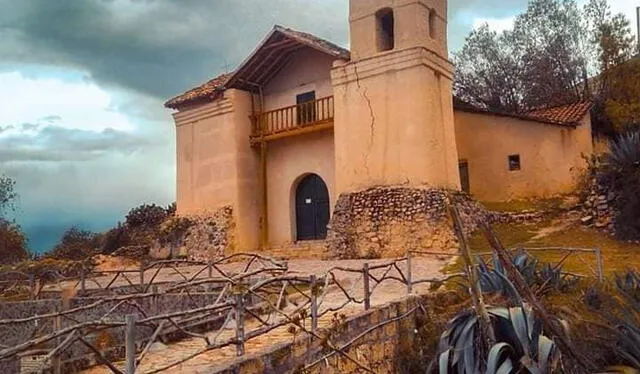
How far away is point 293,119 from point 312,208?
10.8 feet

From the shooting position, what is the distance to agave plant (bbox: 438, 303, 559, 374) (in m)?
7.45

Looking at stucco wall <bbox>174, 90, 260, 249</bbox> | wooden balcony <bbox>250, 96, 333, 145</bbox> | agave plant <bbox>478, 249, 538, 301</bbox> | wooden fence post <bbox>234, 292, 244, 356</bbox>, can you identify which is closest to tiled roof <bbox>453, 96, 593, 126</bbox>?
wooden balcony <bbox>250, 96, 333, 145</bbox>

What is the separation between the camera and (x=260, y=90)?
2494cm

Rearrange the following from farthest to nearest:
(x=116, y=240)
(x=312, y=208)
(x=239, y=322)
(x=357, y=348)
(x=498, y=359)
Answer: (x=116, y=240), (x=312, y=208), (x=357, y=348), (x=498, y=359), (x=239, y=322)

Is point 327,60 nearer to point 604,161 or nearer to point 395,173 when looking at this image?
point 395,173

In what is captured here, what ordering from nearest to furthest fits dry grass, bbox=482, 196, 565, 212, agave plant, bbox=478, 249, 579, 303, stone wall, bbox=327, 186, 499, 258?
agave plant, bbox=478, 249, 579, 303
stone wall, bbox=327, 186, 499, 258
dry grass, bbox=482, 196, 565, 212

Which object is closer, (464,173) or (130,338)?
(130,338)

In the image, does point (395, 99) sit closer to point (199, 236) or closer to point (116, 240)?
point (199, 236)

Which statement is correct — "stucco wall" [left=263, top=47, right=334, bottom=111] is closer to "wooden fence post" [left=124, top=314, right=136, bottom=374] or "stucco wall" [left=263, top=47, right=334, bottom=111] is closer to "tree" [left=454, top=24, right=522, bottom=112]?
"tree" [left=454, top=24, right=522, bottom=112]

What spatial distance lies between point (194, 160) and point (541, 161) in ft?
42.2

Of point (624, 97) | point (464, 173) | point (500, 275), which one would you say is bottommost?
point (500, 275)

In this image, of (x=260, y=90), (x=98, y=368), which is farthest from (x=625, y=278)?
(x=260, y=90)

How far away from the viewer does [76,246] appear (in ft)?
95.9

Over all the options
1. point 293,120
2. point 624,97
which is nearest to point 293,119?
point 293,120
